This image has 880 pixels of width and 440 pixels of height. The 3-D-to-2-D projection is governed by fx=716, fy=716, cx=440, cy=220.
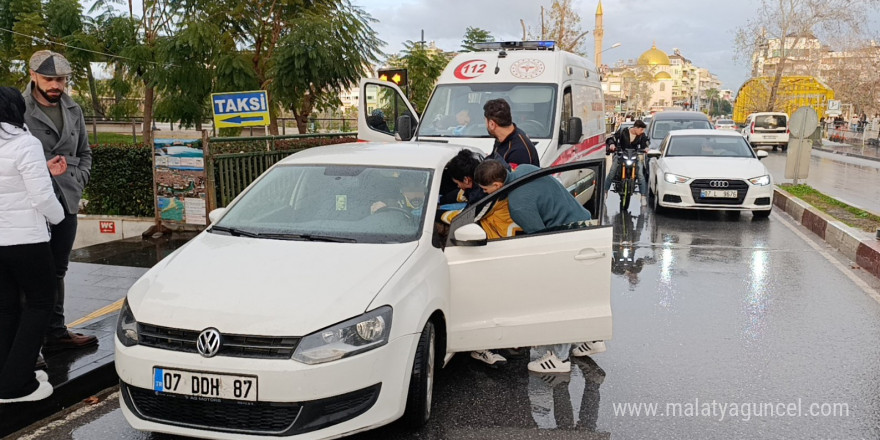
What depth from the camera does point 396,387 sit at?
366 cm

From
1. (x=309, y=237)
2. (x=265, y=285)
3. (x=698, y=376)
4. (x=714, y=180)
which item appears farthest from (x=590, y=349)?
(x=714, y=180)

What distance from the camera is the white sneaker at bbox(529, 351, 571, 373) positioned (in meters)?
5.02

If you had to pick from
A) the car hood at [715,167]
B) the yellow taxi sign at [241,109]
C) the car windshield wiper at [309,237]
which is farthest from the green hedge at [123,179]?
the car hood at [715,167]

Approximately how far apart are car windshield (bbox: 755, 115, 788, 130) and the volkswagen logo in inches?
1528

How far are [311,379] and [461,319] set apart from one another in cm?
131

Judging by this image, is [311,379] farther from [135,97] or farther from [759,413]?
[135,97]

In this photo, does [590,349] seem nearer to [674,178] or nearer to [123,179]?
[674,178]

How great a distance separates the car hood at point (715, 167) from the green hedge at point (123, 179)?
870 cm

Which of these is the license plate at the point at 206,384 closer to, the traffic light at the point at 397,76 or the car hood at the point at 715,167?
the car hood at the point at 715,167

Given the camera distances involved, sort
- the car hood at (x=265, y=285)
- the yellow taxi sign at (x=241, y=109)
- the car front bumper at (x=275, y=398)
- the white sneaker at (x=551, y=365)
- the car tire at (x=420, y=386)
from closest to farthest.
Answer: the car front bumper at (x=275, y=398) < the car hood at (x=265, y=285) < the car tire at (x=420, y=386) < the white sneaker at (x=551, y=365) < the yellow taxi sign at (x=241, y=109)

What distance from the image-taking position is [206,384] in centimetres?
340

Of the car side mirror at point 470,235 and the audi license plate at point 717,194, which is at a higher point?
the car side mirror at point 470,235

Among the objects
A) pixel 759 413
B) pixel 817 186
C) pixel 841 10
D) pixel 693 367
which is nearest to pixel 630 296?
pixel 693 367

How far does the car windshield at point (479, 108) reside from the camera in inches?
378
